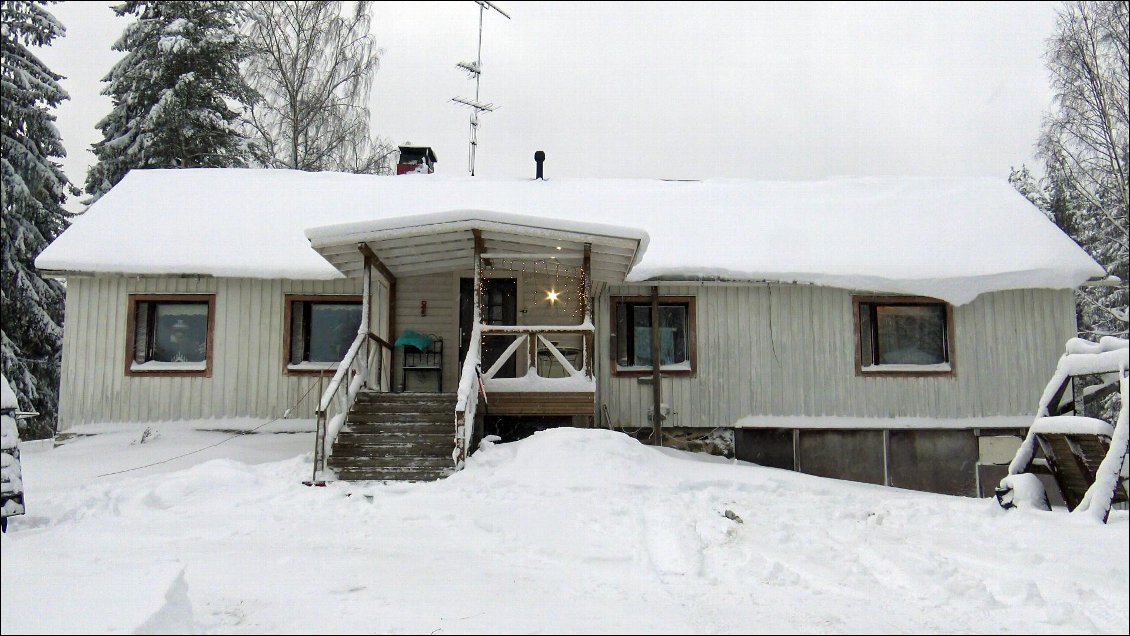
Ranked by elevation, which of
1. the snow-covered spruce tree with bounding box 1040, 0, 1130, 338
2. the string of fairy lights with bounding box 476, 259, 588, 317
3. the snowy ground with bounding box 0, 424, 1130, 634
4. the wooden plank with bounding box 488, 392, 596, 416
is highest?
the snow-covered spruce tree with bounding box 1040, 0, 1130, 338

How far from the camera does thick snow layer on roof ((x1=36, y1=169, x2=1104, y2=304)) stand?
12.9 meters

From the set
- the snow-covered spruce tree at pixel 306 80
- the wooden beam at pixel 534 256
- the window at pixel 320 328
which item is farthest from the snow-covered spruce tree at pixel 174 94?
the wooden beam at pixel 534 256

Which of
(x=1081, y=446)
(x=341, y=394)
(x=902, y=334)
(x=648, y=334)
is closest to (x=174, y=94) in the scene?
(x=341, y=394)

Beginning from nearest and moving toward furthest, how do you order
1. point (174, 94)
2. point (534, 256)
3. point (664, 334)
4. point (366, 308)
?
point (366, 308)
point (534, 256)
point (664, 334)
point (174, 94)

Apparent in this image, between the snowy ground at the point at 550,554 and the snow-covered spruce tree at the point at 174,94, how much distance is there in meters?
14.3

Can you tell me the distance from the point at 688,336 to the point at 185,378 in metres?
8.35

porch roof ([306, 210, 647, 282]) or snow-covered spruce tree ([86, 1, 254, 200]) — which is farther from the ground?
snow-covered spruce tree ([86, 1, 254, 200])

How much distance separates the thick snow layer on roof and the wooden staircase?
9.49ft

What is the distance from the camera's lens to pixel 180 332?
43.3 ft

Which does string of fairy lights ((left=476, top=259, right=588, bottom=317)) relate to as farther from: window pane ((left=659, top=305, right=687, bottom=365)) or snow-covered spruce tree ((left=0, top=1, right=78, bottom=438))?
snow-covered spruce tree ((left=0, top=1, right=78, bottom=438))

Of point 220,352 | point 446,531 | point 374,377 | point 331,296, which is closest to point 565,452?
point 446,531

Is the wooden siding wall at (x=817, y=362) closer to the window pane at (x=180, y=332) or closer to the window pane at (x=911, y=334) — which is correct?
the window pane at (x=911, y=334)

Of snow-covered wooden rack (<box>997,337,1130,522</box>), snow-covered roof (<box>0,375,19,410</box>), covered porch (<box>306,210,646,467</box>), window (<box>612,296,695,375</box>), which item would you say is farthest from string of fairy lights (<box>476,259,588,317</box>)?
snow-covered roof (<box>0,375,19,410</box>)

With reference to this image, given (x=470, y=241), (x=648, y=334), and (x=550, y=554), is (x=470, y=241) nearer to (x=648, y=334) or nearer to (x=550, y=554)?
(x=648, y=334)
